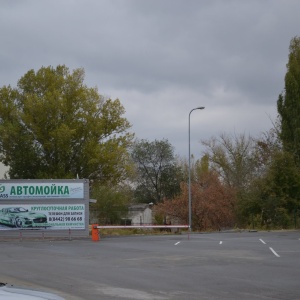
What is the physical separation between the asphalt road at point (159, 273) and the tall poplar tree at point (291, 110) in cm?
2884

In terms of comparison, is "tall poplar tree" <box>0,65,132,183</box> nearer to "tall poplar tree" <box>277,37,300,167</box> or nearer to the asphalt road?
"tall poplar tree" <box>277,37,300,167</box>

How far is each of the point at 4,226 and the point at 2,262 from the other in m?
16.3

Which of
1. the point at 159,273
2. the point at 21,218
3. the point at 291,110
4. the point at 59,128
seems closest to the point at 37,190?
the point at 21,218

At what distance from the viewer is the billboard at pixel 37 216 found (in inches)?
1417

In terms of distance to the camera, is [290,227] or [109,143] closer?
[290,227]

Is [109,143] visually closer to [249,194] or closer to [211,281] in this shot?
[249,194]

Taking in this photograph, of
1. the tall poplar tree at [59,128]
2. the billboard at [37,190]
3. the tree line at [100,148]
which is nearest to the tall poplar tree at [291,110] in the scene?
the tree line at [100,148]

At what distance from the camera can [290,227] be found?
49094 mm

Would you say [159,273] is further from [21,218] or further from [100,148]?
[100,148]

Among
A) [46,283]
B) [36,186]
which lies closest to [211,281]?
[46,283]

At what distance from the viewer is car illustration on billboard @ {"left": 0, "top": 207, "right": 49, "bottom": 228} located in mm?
35969

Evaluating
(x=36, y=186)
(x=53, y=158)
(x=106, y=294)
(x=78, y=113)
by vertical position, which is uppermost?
(x=78, y=113)

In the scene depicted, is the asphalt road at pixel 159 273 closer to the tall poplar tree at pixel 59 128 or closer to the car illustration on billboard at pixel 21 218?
the car illustration on billboard at pixel 21 218

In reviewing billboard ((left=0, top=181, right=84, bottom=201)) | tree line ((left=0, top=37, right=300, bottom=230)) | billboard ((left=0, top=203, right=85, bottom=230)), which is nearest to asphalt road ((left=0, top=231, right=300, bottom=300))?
billboard ((left=0, top=203, right=85, bottom=230))
